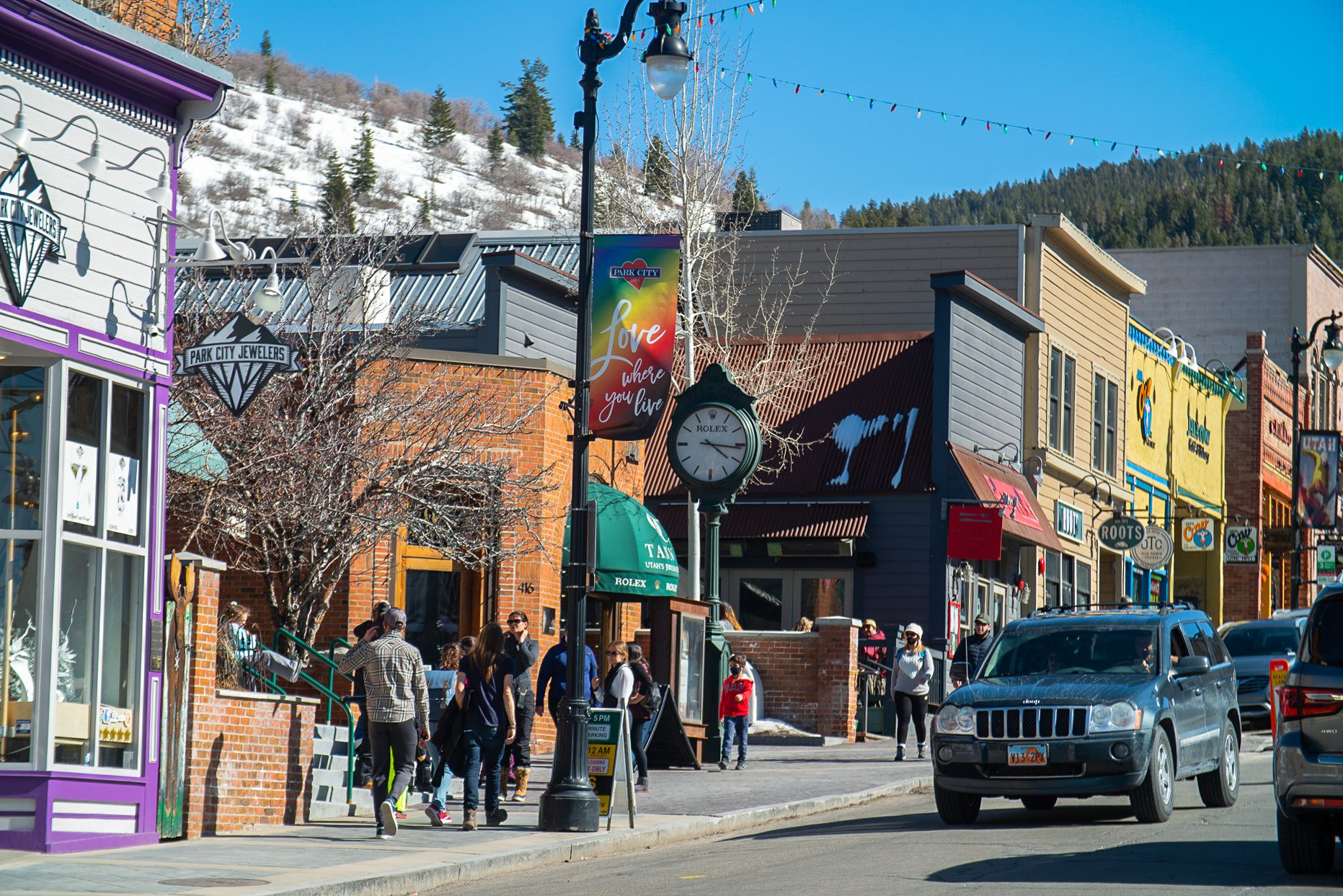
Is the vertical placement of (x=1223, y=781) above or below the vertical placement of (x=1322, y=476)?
below

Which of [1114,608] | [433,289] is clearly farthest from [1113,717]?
[433,289]

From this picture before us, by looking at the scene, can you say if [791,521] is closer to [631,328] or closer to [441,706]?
[441,706]

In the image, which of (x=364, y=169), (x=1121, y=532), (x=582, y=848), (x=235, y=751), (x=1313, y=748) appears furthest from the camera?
(x=364, y=169)

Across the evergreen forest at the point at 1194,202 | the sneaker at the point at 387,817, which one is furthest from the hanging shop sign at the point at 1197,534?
the evergreen forest at the point at 1194,202

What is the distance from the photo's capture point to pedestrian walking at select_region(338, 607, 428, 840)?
47.4 ft

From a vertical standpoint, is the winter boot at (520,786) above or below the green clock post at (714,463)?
below

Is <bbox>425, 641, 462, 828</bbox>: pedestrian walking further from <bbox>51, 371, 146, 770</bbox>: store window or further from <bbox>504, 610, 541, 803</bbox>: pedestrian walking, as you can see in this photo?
<bbox>51, 371, 146, 770</bbox>: store window

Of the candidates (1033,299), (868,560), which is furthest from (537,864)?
(1033,299)

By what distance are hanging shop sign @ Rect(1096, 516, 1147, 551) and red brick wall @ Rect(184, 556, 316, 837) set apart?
980 inches

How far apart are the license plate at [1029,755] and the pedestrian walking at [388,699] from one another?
494 centimetres

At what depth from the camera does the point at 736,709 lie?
21047 millimetres

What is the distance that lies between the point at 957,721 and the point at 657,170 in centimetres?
2175

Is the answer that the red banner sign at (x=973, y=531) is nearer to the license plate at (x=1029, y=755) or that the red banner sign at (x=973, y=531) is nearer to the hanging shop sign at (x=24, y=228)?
the license plate at (x=1029, y=755)

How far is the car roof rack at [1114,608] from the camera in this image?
1628cm
